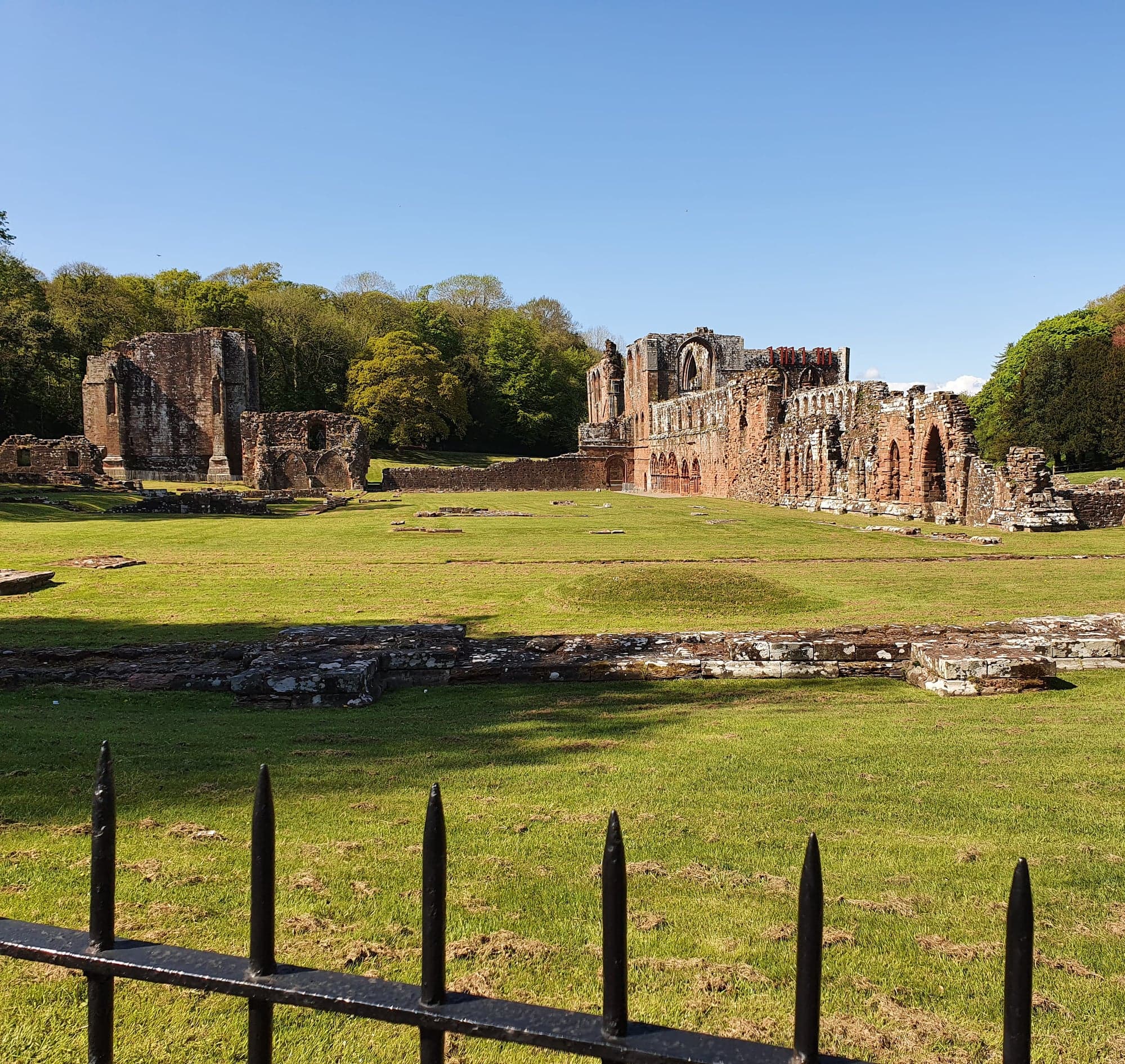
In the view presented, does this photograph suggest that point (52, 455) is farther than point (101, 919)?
Yes

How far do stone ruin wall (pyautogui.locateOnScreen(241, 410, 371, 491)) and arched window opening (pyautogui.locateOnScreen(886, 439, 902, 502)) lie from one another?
24.2 metres

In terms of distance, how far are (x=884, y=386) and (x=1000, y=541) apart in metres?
15.4

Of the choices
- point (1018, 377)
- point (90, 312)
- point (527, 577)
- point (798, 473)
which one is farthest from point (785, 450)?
point (90, 312)

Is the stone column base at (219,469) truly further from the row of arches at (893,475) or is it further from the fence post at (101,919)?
the fence post at (101,919)

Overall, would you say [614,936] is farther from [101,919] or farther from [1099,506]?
[1099,506]

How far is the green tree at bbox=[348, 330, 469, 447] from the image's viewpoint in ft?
195

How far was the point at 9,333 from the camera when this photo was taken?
4394 centimetres

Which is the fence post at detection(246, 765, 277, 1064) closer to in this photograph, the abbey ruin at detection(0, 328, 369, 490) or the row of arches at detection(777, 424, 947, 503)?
the row of arches at detection(777, 424, 947, 503)

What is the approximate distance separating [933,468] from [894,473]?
2.23 metres

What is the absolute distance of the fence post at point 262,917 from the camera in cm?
152

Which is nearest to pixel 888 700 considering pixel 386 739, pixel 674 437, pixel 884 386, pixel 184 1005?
pixel 386 739

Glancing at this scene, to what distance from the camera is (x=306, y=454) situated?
1698 inches

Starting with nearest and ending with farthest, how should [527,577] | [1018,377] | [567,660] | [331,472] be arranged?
1. [567,660]
2. [527,577]
3. [331,472]
4. [1018,377]

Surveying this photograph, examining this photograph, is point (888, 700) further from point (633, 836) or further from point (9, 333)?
point (9, 333)
